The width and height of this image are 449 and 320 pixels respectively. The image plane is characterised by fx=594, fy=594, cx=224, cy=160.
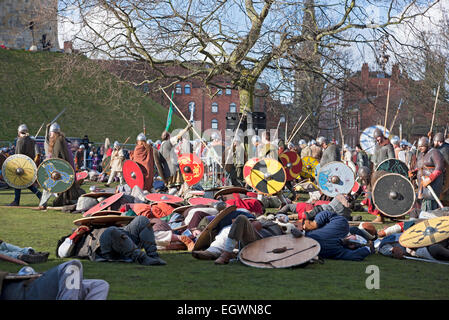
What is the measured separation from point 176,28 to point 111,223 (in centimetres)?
1051

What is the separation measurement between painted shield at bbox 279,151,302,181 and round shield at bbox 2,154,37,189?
637 centimetres

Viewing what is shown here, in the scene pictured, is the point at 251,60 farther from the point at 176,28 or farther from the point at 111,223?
the point at 111,223

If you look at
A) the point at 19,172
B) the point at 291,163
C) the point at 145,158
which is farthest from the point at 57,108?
the point at 19,172

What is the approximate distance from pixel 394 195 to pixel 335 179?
186cm

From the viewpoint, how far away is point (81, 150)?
2625 cm

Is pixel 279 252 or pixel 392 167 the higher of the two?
pixel 392 167

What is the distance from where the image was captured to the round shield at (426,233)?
22.4 feet

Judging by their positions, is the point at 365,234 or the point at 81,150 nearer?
the point at 365,234

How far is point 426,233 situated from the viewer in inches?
275

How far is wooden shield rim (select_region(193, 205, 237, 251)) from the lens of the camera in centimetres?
702

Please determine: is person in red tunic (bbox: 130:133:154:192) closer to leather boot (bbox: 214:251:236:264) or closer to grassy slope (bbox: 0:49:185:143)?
leather boot (bbox: 214:251:236:264)

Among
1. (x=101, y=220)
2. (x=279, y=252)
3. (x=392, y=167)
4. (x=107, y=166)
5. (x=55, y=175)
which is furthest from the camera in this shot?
(x=107, y=166)

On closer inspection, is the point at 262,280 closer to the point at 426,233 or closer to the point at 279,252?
the point at 279,252
